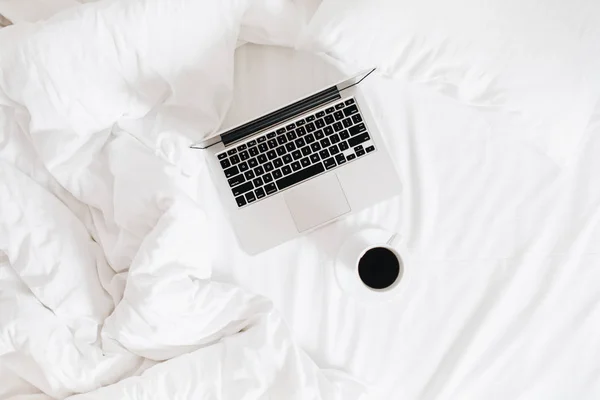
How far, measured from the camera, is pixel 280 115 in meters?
0.86

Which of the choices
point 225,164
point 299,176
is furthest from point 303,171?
point 225,164

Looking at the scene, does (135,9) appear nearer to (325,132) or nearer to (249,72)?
(249,72)

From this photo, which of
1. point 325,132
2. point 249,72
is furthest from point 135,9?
point 325,132

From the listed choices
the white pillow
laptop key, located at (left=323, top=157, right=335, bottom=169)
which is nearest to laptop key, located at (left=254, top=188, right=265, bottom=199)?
laptop key, located at (left=323, top=157, right=335, bottom=169)

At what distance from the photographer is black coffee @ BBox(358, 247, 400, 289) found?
83 cm

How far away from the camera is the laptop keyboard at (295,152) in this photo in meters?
0.87

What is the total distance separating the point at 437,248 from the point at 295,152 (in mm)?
268

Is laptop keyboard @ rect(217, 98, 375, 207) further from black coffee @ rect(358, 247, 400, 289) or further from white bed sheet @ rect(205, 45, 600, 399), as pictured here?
black coffee @ rect(358, 247, 400, 289)

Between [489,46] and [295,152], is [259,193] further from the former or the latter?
[489,46]

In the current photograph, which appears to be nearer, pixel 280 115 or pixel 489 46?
pixel 489 46

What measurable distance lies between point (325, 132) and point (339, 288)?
0.79 feet

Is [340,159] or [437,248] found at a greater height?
[340,159]

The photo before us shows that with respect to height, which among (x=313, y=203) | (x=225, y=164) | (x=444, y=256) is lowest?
(x=444, y=256)

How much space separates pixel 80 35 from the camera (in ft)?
2.55
